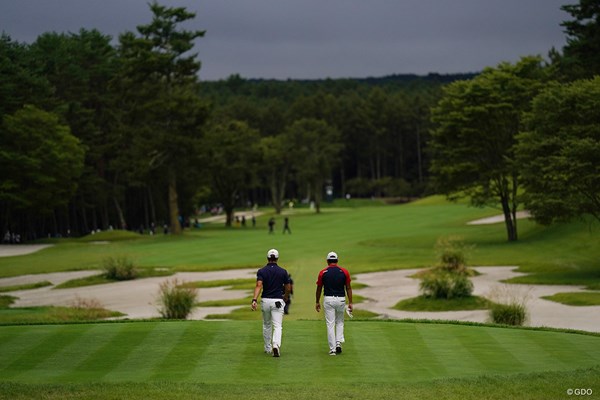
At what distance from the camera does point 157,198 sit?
147 metres

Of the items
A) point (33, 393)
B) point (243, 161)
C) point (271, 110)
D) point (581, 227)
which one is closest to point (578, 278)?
point (581, 227)

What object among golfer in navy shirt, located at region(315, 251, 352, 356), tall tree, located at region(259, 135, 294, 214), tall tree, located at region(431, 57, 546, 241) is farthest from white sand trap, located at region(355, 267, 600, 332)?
tall tree, located at region(259, 135, 294, 214)

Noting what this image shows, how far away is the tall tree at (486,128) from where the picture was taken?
74.6 metres

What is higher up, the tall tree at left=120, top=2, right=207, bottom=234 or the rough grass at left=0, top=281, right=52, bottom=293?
the tall tree at left=120, top=2, right=207, bottom=234

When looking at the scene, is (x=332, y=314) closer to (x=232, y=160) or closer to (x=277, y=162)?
(x=232, y=160)

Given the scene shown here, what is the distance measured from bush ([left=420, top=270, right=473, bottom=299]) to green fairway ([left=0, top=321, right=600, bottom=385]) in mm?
14456

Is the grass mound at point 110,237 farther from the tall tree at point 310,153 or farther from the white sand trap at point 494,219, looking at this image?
A: the tall tree at point 310,153

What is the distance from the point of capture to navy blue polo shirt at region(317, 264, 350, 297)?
21.0m

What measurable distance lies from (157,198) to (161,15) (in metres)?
45.7

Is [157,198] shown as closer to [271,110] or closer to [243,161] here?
[243,161]

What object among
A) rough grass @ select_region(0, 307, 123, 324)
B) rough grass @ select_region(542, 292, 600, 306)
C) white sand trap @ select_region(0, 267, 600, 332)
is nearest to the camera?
rough grass @ select_region(0, 307, 123, 324)

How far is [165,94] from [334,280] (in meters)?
87.5

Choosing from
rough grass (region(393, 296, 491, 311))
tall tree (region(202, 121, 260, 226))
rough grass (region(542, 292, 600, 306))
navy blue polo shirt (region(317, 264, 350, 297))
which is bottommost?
rough grass (region(542, 292, 600, 306))

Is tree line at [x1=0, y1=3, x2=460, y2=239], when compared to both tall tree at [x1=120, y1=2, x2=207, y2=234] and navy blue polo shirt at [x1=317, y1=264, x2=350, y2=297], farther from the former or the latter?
navy blue polo shirt at [x1=317, y1=264, x2=350, y2=297]
